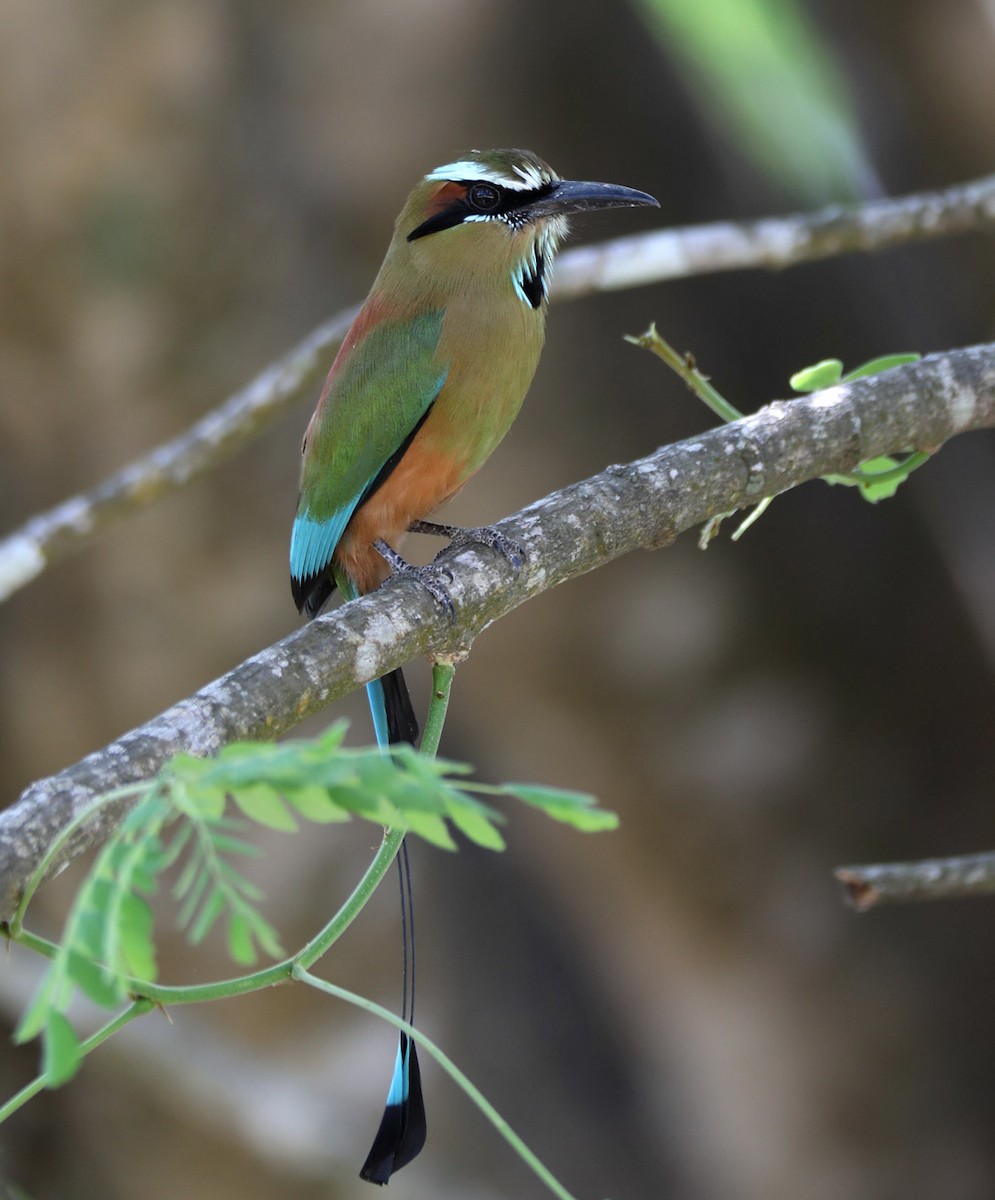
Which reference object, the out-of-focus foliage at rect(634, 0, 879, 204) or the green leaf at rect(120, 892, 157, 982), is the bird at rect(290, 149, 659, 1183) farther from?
the green leaf at rect(120, 892, 157, 982)

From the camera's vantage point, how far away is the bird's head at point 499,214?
2453 mm

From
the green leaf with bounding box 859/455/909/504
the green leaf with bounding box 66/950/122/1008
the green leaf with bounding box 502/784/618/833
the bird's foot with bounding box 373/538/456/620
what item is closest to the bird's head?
the green leaf with bounding box 859/455/909/504

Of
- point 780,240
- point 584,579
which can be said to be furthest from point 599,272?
point 584,579

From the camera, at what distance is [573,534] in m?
1.67

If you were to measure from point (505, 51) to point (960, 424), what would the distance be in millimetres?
2436

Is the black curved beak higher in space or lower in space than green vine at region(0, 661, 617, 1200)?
higher

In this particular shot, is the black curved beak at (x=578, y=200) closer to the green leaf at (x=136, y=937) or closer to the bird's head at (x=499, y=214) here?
the bird's head at (x=499, y=214)

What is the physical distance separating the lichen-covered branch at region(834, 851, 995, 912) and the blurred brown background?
173 cm

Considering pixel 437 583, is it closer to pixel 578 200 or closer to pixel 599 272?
pixel 578 200

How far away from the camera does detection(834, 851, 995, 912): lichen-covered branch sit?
185 cm

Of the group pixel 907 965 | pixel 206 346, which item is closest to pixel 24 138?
pixel 206 346

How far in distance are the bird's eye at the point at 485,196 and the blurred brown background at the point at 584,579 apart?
49.8 inches

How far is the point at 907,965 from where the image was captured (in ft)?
12.1

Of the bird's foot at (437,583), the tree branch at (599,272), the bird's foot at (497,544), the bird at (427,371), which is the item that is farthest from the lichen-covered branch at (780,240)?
the bird's foot at (437,583)
